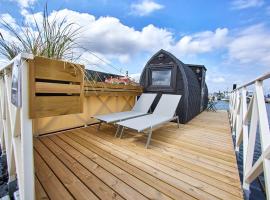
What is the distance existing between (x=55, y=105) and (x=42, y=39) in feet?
2.02

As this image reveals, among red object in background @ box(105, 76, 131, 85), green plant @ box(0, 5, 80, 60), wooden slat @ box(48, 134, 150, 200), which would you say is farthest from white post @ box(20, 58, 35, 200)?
red object in background @ box(105, 76, 131, 85)

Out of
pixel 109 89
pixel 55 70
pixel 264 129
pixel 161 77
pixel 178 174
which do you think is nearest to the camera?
pixel 55 70

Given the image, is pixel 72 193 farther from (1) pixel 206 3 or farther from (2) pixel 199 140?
(1) pixel 206 3

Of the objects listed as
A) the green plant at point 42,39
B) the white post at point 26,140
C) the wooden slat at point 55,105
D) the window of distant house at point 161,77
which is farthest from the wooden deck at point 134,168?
the window of distant house at point 161,77

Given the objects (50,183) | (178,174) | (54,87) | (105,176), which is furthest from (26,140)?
(178,174)

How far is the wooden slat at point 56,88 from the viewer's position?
1018mm

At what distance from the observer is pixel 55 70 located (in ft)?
3.63

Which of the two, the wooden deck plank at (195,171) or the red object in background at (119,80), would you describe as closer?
the wooden deck plank at (195,171)

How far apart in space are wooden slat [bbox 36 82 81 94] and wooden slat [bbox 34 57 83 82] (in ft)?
0.16

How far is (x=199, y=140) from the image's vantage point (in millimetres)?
3311

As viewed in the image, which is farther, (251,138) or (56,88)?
(251,138)

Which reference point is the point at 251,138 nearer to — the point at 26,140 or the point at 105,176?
the point at 105,176

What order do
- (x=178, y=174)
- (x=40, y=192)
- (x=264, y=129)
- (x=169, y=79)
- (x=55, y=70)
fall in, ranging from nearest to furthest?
(x=55, y=70)
(x=264, y=129)
(x=40, y=192)
(x=178, y=174)
(x=169, y=79)

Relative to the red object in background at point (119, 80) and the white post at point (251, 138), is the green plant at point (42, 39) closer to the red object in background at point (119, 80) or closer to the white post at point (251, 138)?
the white post at point (251, 138)
